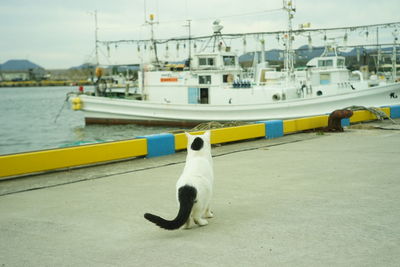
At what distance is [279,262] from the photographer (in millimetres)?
3832

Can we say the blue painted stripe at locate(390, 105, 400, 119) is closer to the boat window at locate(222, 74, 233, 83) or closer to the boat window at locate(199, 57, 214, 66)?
the boat window at locate(222, 74, 233, 83)

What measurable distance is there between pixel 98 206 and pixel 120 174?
2267mm

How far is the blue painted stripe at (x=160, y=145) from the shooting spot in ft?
32.7

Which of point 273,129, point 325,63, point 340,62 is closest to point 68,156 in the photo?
point 273,129

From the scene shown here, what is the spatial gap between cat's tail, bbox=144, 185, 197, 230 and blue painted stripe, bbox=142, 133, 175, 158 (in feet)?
17.9

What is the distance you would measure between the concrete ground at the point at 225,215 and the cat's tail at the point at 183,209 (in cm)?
19

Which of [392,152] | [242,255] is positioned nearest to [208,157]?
[242,255]

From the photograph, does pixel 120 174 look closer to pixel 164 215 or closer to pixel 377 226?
pixel 164 215

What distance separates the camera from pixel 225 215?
17.7 feet

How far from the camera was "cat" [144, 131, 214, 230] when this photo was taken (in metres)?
4.46

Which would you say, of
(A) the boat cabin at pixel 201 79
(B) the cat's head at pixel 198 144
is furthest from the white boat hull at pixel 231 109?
(B) the cat's head at pixel 198 144

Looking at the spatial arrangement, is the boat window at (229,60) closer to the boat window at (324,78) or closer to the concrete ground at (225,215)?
the boat window at (324,78)

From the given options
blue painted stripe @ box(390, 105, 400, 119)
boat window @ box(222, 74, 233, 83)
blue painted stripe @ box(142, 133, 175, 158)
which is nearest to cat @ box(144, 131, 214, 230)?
blue painted stripe @ box(142, 133, 175, 158)

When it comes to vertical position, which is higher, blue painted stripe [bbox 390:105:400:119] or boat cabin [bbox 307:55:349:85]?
boat cabin [bbox 307:55:349:85]
